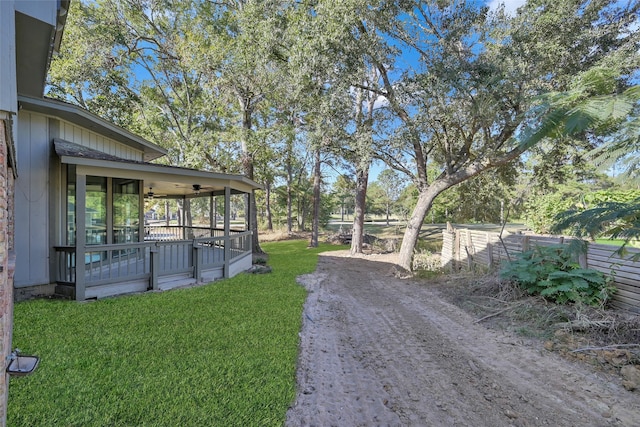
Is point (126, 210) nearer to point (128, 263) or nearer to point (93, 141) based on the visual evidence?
point (93, 141)

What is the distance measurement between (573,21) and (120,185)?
12.8 m

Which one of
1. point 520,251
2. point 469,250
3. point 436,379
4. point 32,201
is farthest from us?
point 469,250

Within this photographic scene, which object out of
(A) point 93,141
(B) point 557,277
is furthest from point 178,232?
(B) point 557,277

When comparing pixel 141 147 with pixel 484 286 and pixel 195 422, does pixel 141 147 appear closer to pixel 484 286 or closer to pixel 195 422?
pixel 195 422

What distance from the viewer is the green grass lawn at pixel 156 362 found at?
2.66 meters

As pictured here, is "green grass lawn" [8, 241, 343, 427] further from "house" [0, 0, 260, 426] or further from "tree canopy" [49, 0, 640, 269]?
"tree canopy" [49, 0, 640, 269]

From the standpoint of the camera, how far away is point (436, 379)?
11.2 feet

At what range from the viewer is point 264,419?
8.64 ft

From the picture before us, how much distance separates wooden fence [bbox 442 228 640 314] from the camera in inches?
180

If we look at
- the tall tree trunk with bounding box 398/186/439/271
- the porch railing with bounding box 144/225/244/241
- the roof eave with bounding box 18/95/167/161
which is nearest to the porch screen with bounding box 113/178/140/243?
the roof eave with bounding box 18/95/167/161

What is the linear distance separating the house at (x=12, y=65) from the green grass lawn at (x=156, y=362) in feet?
1.77

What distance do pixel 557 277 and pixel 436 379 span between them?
11.9 feet

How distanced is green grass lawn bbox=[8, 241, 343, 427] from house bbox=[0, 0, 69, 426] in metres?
0.54

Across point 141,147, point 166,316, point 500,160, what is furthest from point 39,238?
point 500,160
